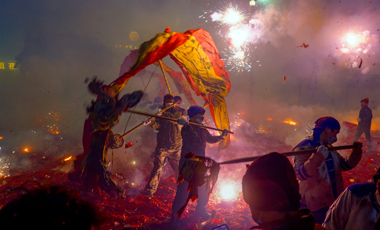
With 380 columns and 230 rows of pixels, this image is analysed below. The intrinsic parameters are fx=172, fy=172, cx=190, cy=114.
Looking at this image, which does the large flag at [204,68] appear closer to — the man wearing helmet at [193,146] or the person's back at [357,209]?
the man wearing helmet at [193,146]

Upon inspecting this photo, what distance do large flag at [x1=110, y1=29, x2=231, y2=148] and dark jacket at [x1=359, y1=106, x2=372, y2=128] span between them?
7778mm

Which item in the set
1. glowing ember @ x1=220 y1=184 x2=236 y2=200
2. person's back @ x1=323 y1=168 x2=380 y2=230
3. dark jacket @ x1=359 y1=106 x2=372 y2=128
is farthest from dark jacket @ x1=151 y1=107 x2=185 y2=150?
dark jacket @ x1=359 y1=106 x2=372 y2=128

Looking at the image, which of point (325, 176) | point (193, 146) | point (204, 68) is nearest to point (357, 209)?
point (325, 176)

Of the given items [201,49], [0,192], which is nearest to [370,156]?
→ [201,49]

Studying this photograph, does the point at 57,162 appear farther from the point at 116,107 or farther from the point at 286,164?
the point at 286,164

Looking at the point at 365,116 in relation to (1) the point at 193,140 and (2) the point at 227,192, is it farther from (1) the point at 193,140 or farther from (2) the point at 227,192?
(1) the point at 193,140

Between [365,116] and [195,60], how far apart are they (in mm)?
9605

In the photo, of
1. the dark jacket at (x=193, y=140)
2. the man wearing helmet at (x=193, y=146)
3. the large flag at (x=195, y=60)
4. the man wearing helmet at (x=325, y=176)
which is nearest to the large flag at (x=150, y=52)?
the large flag at (x=195, y=60)

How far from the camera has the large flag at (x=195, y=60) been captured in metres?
4.02

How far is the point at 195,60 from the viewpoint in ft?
17.7

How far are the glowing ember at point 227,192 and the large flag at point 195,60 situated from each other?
187 cm

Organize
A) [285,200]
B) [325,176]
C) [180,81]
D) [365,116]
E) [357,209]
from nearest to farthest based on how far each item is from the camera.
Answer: [285,200], [357,209], [325,176], [180,81], [365,116]

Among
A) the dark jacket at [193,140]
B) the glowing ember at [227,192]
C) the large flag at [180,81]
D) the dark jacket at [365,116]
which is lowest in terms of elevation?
the glowing ember at [227,192]

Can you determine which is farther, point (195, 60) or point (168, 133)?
point (168, 133)
